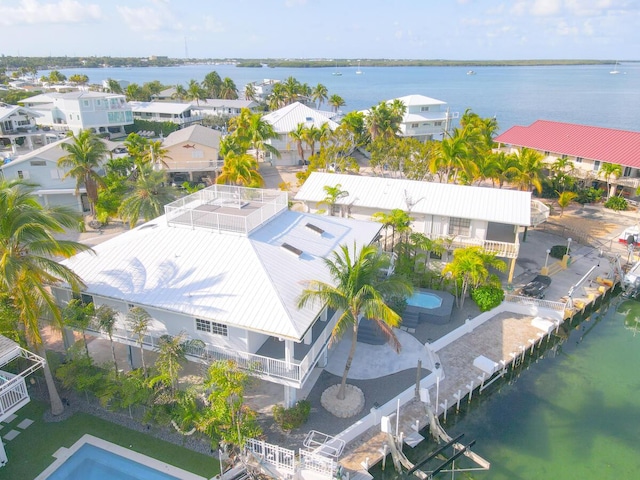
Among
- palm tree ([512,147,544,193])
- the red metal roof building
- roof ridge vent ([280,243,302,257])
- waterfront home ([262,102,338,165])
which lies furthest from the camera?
waterfront home ([262,102,338,165])

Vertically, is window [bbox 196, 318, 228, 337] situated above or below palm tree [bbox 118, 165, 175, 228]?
below

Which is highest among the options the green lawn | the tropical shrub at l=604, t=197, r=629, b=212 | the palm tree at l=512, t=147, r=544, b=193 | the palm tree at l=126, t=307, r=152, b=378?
the palm tree at l=512, t=147, r=544, b=193

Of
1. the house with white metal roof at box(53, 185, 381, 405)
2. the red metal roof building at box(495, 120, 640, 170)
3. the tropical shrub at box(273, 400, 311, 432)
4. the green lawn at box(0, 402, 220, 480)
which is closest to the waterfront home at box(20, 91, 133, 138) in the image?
the house with white metal roof at box(53, 185, 381, 405)

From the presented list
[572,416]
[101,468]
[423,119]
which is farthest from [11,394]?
[423,119]

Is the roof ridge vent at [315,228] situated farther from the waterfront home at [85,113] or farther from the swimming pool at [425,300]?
the waterfront home at [85,113]

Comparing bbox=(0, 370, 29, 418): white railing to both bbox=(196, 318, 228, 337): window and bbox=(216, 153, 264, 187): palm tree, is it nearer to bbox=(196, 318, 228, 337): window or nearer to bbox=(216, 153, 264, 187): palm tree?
bbox=(196, 318, 228, 337): window

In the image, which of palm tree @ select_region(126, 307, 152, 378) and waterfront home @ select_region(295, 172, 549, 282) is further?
waterfront home @ select_region(295, 172, 549, 282)

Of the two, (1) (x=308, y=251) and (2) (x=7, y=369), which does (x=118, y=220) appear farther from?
(1) (x=308, y=251)
